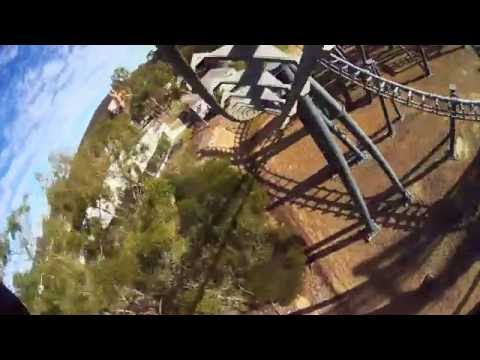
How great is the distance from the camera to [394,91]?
28.7 feet

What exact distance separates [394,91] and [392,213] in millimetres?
1925

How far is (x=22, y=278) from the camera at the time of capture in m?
9.60

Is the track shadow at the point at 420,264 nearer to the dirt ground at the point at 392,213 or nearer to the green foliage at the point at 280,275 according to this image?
the dirt ground at the point at 392,213

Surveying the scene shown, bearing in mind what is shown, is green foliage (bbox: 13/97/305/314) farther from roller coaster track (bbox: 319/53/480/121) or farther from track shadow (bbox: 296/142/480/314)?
roller coaster track (bbox: 319/53/480/121)

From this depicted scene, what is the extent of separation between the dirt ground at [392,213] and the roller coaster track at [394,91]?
1118 millimetres

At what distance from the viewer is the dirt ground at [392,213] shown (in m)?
8.97

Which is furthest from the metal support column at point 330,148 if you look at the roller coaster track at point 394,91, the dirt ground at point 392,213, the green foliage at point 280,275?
the green foliage at point 280,275

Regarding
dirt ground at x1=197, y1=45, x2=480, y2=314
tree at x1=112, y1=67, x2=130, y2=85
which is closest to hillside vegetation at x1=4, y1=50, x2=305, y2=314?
dirt ground at x1=197, y1=45, x2=480, y2=314

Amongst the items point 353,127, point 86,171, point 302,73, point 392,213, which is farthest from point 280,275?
point 302,73

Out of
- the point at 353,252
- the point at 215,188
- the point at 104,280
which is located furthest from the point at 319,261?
the point at 104,280

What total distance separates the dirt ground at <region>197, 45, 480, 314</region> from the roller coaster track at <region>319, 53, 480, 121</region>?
3.67ft

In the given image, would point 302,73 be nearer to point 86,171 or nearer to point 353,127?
point 353,127
